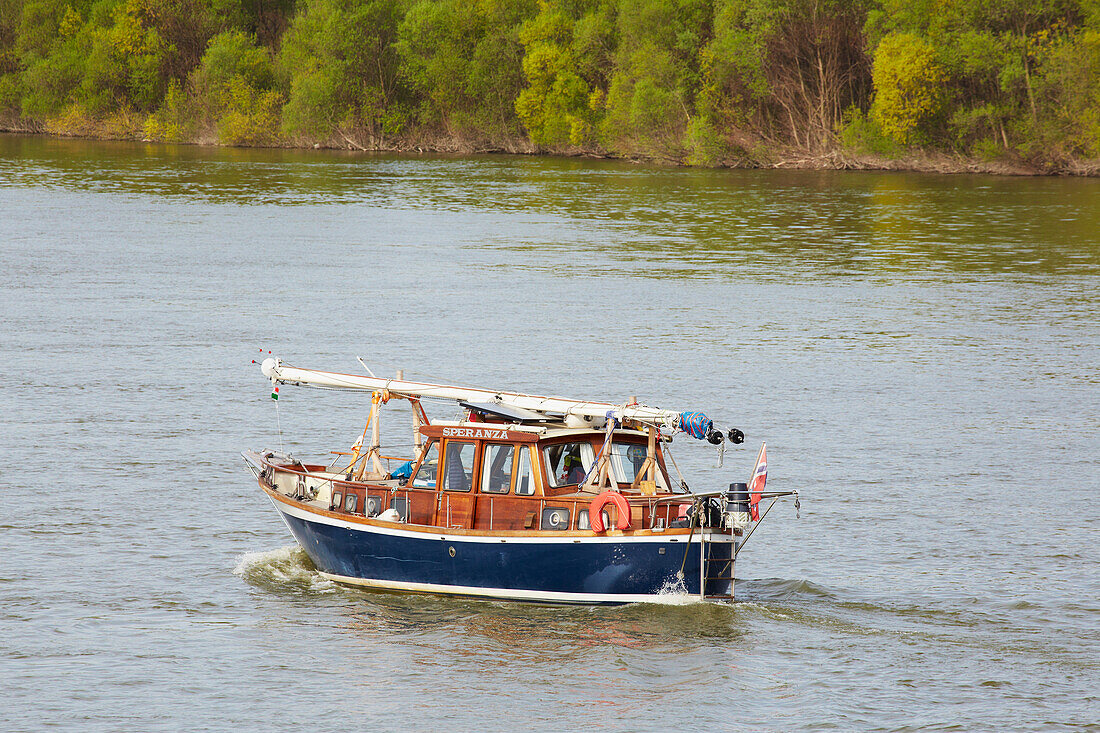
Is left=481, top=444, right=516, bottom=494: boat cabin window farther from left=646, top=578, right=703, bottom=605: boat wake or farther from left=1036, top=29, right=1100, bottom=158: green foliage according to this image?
left=1036, top=29, right=1100, bottom=158: green foliage

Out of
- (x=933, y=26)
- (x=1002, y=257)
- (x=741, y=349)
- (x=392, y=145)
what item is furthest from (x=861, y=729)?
(x=392, y=145)

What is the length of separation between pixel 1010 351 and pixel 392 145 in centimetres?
10927

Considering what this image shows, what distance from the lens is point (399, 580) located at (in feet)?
76.8

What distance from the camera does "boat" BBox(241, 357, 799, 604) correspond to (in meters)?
21.5

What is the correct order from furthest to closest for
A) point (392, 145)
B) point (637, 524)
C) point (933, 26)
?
point (392, 145) < point (933, 26) < point (637, 524)

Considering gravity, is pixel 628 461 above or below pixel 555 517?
above

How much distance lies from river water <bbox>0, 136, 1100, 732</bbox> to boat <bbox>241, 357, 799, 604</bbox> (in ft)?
1.85

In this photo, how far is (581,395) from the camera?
1471 inches

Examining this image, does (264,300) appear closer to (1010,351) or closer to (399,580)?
(1010,351)

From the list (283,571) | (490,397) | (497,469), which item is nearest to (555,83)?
(283,571)

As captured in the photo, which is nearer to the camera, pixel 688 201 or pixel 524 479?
pixel 524 479

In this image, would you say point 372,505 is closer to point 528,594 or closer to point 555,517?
point 528,594

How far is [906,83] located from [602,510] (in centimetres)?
9193

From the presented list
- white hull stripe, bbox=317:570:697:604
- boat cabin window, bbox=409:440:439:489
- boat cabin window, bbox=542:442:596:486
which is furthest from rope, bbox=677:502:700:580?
boat cabin window, bbox=409:440:439:489
